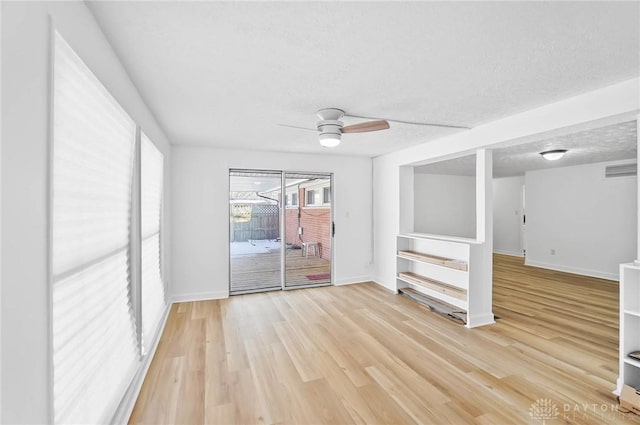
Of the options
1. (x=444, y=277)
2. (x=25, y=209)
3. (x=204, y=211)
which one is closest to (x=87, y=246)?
(x=25, y=209)

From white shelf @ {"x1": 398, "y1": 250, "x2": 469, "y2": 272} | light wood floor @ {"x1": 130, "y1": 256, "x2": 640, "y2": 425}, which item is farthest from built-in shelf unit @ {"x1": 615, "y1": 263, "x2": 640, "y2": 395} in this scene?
white shelf @ {"x1": 398, "y1": 250, "x2": 469, "y2": 272}

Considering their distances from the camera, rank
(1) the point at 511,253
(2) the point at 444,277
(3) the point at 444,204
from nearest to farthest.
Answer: (2) the point at 444,277, (3) the point at 444,204, (1) the point at 511,253

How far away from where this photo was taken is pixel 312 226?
574 cm

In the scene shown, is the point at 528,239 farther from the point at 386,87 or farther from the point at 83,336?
the point at 83,336

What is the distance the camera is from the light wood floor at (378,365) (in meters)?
2.03

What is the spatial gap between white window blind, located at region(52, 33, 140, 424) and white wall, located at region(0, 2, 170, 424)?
0.10m

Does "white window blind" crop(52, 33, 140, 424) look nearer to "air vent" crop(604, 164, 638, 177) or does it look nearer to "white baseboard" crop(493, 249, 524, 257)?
"air vent" crop(604, 164, 638, 177)

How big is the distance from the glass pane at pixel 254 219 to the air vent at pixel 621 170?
255 inches

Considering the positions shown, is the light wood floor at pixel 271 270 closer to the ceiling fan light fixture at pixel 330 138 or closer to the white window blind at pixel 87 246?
the ceiling fan light fixture at pixel 330 138

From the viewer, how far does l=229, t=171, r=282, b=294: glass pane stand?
196 inches

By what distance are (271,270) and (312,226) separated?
126 cm

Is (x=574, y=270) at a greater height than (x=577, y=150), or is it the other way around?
(x=577, y=150)

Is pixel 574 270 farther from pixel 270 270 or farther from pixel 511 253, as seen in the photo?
pixel 270 270

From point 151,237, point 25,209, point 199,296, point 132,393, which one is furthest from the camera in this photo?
point 199,296
